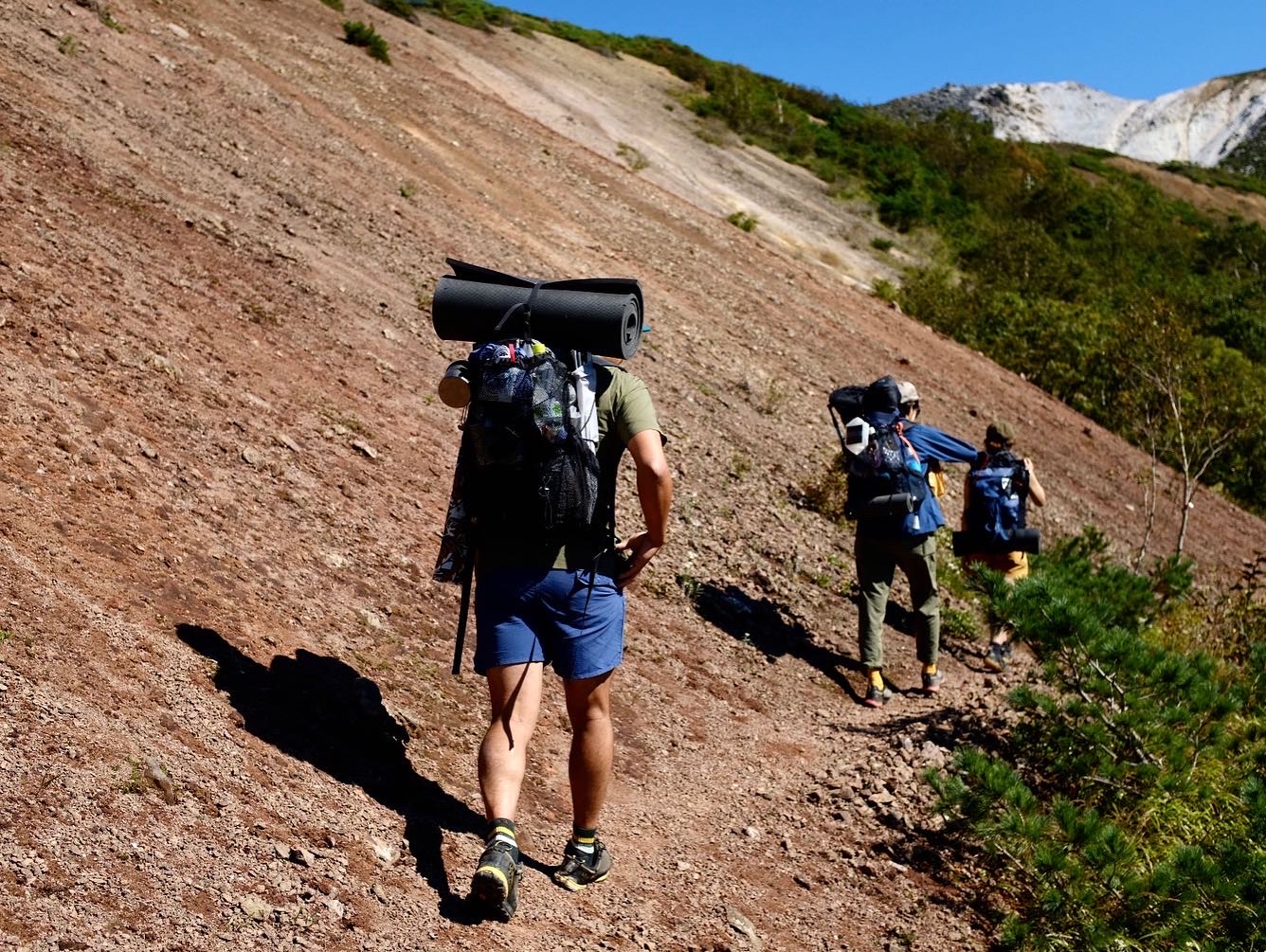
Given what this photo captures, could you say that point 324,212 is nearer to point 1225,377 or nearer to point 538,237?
point 538,237

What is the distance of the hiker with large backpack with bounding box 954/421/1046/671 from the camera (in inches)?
288

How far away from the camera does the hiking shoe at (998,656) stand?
728cm

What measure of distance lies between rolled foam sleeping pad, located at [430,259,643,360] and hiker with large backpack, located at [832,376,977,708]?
115 inches

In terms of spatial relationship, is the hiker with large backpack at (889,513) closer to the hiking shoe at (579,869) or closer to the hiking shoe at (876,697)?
the hiking shoe at (876,697)

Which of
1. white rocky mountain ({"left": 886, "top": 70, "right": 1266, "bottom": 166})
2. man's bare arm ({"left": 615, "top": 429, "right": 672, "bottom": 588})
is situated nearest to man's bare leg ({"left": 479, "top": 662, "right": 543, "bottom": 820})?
man's bare arm ({"left": 615, "top": 429, "right": 672, "bottom": 588})

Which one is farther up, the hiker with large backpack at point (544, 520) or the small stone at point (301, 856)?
the hiker with large backpack at point (544, 520)

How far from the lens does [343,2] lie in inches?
687

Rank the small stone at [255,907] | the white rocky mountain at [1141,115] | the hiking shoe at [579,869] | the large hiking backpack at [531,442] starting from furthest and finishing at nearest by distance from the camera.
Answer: the white rocky mountain at [1141,115], the hiking shoe at [579,869], the large hiking backpack at [531,442], the small stone at [255,907]

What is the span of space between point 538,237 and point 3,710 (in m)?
9.53

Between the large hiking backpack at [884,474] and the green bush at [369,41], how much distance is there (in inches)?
437

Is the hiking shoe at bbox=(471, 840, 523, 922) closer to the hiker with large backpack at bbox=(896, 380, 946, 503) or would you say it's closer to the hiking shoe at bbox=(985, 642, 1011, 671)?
the hiker with large backpack at bbox=(896, 380, 946, 503)

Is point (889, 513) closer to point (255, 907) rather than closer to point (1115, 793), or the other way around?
point (1115, 793)

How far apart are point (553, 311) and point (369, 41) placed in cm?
1329

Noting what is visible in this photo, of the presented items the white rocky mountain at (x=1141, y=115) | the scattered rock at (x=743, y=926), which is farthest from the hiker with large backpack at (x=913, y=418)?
the white rocky mountain at (x=1141, y=115)
